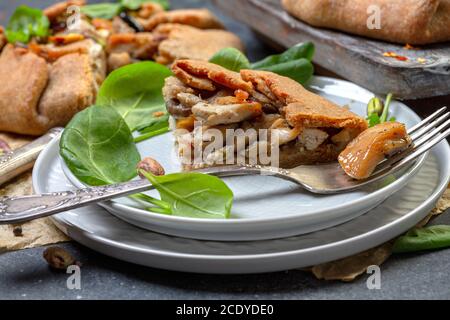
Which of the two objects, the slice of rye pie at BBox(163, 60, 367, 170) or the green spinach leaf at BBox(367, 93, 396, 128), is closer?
the slice of rye pie at BBox(163, 60, 367, 170)

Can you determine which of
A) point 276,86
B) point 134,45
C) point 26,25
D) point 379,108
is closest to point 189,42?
point 134,45

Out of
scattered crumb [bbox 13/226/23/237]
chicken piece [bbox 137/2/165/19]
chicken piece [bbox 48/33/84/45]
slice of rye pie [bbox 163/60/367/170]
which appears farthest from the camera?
chicken piece [bbox 137/2/165/19]

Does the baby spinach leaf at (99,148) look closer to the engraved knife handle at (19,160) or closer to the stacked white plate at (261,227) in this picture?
the stacked white plate at (261,227)

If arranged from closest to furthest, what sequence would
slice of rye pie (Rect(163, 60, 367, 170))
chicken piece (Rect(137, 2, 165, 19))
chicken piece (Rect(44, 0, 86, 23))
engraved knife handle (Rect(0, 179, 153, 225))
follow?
engraved knife handle (Rect(0, 179, 153, 225)) → slice of rye pie (Rect(163, 60, 367, 170)) → chicken piece (Rect(44, 0, 86, 23)) → chicken piece (Rect(137, 2, 165, 19))

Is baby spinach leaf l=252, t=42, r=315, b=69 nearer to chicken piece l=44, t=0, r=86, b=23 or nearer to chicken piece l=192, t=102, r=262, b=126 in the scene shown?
chicken piece l=192, t=102, r=262, b=126

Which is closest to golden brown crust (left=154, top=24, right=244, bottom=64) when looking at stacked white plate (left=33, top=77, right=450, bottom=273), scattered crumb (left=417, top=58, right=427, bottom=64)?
scattered crumb (left=417, top=58, right=427, bottom=64)

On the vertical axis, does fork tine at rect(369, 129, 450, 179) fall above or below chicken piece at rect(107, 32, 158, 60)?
above

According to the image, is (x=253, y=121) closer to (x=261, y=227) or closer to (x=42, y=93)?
(x=261, y=227)
